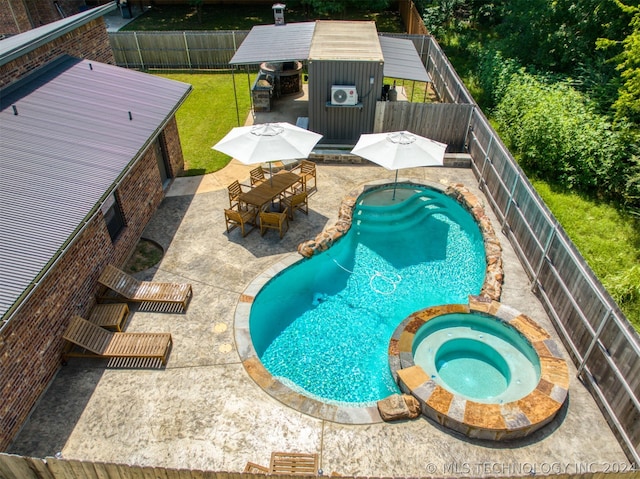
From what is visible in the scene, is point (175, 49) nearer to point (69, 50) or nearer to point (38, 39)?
point (69, 50)

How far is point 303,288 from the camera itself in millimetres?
12656

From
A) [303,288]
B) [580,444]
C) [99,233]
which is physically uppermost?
[99,233]

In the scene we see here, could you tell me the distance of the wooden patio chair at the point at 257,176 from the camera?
51.2 ft

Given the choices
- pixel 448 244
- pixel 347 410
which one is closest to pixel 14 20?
pixel 448 244

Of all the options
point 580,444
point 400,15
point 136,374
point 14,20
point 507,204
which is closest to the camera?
point 580,444

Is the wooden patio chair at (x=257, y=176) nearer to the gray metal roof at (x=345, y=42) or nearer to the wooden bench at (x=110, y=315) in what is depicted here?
the gray metal roof at (x=345, y=42)

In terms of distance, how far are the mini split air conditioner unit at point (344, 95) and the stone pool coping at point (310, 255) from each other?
3827mm

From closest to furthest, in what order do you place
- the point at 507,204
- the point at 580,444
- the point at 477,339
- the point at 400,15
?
the point at 580,444 → the point at 477,339 → the point at 507,204 → the point at 400,15

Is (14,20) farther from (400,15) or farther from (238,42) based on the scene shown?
(400,15)

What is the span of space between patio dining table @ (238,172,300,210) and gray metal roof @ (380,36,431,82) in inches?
277

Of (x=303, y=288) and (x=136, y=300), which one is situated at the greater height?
(x=136, y=300)

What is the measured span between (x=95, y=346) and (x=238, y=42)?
74.2 feet

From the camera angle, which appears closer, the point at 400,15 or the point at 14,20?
the point at 14,20

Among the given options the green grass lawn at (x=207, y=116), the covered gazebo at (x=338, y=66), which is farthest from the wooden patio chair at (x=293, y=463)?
the covered gazebo at (x=338, y=66)
